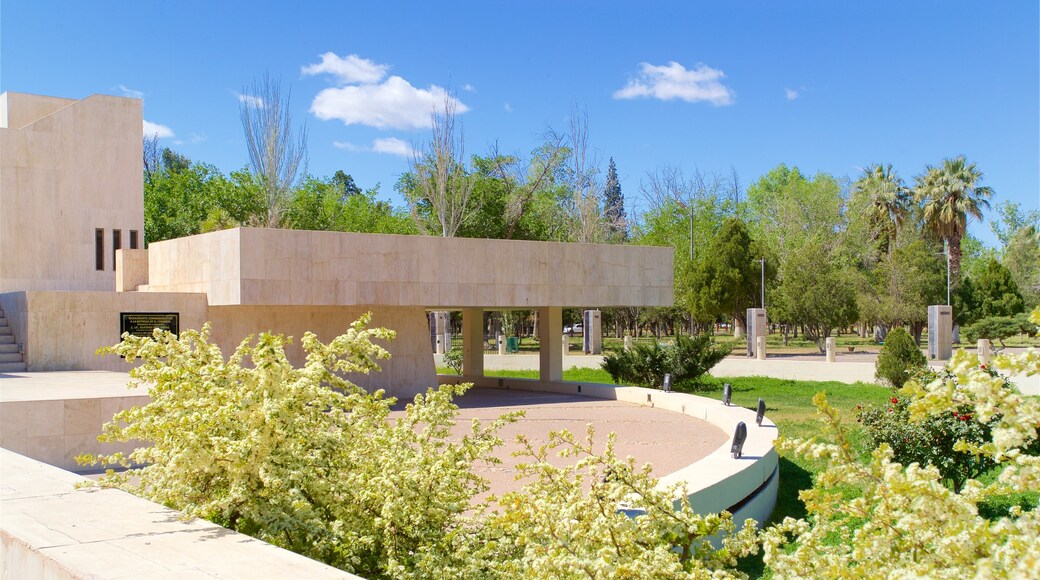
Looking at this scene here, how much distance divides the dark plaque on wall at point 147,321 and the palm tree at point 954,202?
43232 mm

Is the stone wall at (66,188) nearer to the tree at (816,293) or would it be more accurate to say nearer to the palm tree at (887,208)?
the tree at (816,293)

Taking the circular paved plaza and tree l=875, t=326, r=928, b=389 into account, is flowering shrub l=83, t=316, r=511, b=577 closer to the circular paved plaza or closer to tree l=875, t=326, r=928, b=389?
the circular paved plaza

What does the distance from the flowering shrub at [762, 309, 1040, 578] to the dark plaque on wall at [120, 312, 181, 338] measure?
49.0 feet

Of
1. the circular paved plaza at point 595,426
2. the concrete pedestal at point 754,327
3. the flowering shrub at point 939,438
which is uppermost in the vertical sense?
the concrete pedestal at point 754,327

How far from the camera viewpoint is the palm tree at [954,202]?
48.2 meters

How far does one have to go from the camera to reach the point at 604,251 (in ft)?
65.3

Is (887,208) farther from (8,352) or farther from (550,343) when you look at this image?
(8,352)

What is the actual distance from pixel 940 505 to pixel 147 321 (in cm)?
1583

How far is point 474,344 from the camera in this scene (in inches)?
896

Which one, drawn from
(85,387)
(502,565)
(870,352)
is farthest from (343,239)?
(870,352)

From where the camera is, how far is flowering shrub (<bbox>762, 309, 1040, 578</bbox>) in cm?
250

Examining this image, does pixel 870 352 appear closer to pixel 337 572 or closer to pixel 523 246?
pixel 523 246

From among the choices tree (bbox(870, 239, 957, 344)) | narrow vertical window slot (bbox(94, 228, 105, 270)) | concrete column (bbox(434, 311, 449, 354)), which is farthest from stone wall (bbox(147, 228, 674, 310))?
tree (bbox(870, 239, 957, 344))

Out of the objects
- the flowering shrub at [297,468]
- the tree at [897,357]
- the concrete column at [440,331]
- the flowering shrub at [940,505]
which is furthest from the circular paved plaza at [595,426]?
the concrete column at [440,331]
